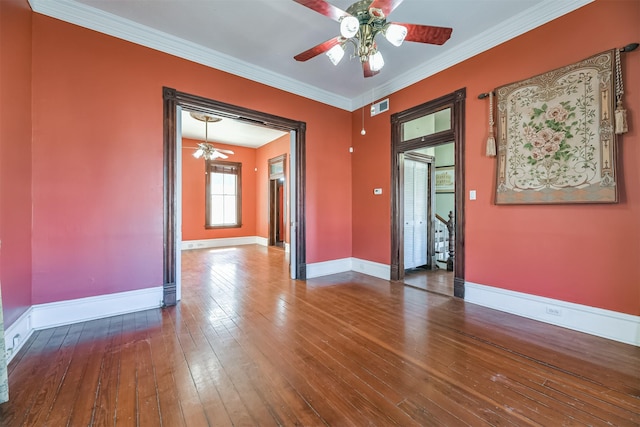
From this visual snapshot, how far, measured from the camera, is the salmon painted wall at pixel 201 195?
7695mm

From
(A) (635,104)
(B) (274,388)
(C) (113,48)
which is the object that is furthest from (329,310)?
(C) (113,48)

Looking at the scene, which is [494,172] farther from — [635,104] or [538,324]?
[538,324]

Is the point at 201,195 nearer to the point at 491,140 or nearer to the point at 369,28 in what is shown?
the point at 369,28

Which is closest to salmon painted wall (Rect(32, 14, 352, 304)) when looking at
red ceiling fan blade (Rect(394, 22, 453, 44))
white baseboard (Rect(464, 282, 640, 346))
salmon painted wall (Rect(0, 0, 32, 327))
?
salmon painted wall (Rect(0, 0, 32, 327))

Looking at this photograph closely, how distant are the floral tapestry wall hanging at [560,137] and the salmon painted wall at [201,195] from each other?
24.0ft

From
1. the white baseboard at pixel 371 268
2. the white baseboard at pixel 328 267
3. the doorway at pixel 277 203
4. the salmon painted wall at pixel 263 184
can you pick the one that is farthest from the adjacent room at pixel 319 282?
the salmon painted wall at pixel 263 184

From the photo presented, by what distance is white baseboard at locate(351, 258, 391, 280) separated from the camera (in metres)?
4.51

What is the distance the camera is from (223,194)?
8406mm

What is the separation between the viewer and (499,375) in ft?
6.13

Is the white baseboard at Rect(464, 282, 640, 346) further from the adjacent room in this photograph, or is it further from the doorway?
the doorway

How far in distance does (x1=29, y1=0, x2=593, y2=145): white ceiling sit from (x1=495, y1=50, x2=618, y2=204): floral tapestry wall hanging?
70 centimetres

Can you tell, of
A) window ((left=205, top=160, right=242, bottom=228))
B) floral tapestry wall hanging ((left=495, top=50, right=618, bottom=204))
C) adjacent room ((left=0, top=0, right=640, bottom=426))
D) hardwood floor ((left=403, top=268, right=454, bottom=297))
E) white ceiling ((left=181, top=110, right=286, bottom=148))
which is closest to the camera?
adjacent room ((left=0, top=0, right=640, bottom=426))

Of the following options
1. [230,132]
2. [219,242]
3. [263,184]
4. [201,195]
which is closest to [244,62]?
[230,132]

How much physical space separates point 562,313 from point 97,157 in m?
5.25
